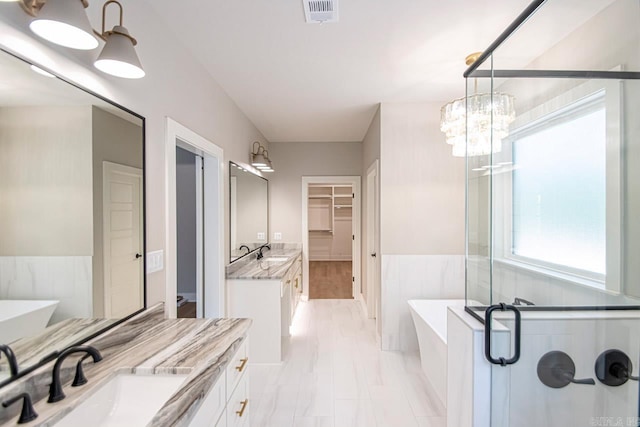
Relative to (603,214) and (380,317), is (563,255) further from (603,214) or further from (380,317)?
(380,317)

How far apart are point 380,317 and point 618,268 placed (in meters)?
2.34

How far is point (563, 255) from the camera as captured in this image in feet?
3.94

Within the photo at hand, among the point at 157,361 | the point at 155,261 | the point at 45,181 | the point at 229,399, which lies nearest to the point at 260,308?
the point at 155,261

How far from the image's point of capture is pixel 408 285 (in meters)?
3.10

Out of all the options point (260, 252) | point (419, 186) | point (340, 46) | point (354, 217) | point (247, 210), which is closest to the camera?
point (340, 46)

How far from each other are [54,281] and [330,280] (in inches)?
217

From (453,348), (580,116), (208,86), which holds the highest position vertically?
(208,86)

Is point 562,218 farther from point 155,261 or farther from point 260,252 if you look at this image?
point 260,252

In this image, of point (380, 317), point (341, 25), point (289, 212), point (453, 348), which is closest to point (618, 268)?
point (453, 348)

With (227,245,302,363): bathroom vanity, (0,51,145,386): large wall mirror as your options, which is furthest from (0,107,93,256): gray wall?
(227,245,302,363): bathroom vanity

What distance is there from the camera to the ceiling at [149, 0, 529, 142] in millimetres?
1646

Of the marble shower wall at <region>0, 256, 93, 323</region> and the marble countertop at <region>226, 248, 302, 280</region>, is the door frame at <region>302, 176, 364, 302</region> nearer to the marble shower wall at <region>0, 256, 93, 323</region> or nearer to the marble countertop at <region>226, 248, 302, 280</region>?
the marble countertop at <region>226, 248, 302, 280</region>

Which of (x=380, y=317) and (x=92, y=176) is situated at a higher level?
(x=92, y=176)

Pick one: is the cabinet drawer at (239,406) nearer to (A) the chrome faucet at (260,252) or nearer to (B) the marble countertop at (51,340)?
(B) the marble countertop at (51,340)
